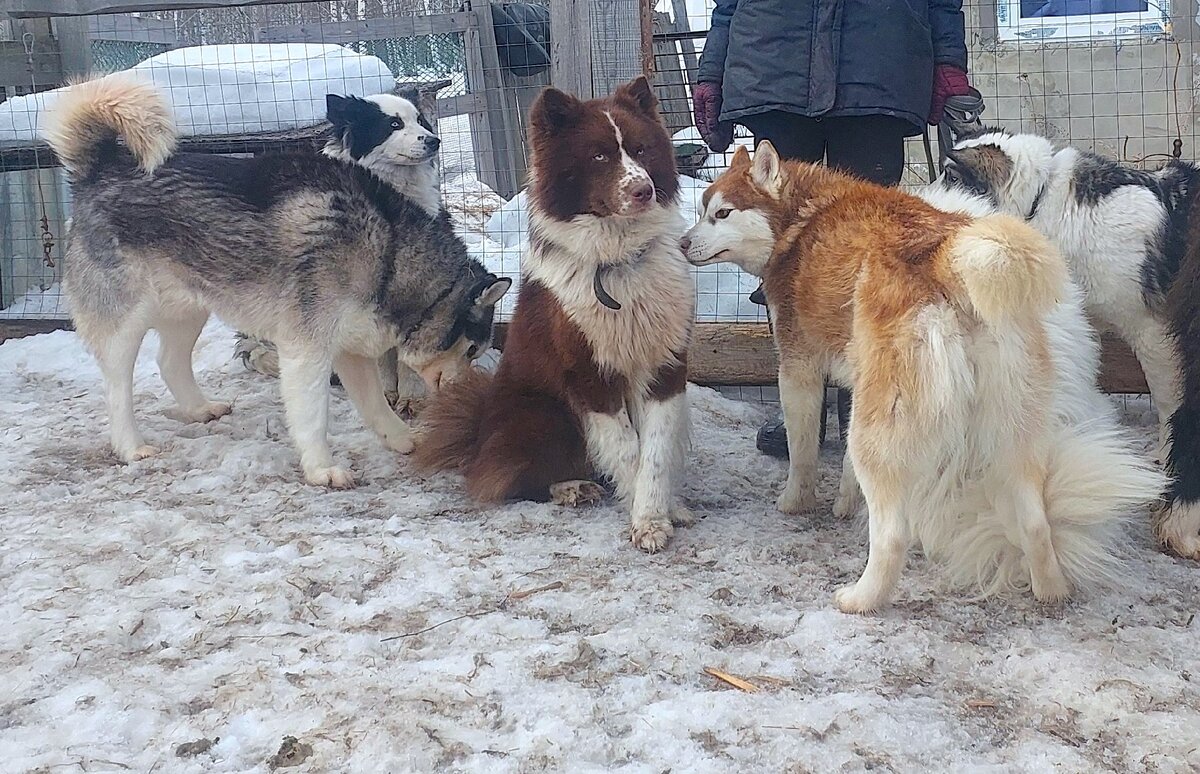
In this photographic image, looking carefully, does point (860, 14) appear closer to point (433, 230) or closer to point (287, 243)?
point (433, 230)

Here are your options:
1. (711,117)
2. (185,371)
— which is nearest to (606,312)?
(711,117)

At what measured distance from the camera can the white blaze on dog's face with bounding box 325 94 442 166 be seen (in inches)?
195

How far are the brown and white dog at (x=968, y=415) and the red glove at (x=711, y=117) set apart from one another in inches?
57.7

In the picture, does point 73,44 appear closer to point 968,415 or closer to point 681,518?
point 681,518

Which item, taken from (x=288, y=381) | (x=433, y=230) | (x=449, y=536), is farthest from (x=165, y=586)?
(x=433, y=230)

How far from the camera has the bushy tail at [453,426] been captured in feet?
13.5

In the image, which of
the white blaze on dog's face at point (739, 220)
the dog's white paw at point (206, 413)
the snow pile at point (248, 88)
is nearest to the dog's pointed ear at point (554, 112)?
the white blaze on dog's face at point (739, 220)

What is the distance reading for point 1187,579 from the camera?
2994 millimetres

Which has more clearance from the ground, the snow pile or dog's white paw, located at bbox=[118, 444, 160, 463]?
the snow pile

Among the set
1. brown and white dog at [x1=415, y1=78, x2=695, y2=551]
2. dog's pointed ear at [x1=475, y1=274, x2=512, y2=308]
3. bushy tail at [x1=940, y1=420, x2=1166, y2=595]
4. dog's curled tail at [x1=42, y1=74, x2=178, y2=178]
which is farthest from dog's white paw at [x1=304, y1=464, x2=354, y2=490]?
bushy tail at [x1=940, y1=420, x2=1166, y2=595]

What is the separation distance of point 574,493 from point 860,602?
148 centimetres

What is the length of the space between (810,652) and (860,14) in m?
2.65

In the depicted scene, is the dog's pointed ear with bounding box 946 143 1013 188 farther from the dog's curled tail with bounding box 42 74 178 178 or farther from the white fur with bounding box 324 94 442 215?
the dog's curled tail with bounding box 42 74 178 178

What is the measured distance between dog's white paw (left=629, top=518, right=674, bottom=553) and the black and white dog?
6.04 ft
